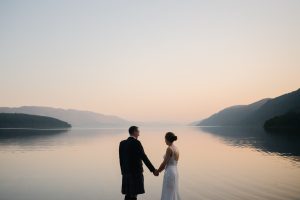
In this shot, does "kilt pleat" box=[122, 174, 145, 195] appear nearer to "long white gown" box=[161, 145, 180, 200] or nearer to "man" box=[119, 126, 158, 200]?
"man" box=[119, 126, 158, 200]

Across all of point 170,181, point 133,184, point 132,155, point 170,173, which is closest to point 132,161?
point 132,155

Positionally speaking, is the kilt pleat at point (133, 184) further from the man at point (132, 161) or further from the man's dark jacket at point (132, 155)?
the man's dark jacket at point (132, 155)

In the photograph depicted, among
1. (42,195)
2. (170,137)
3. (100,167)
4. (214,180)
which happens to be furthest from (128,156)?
(100,167)

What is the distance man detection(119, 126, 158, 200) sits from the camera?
12914 millimetres

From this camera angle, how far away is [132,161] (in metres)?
13.0

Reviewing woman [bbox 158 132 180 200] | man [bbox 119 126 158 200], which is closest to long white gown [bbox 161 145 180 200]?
woman [bbox 158 132 180 200]

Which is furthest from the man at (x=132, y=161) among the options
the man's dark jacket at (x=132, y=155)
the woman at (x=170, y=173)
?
the woman at (x=170, y=173)

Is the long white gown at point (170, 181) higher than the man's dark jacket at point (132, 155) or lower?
lower

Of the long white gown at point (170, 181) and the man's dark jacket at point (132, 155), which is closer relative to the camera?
the man's dark jacket at point (132, 155)

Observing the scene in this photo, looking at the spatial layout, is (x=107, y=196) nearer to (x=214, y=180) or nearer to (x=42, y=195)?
(x=42, y=195)

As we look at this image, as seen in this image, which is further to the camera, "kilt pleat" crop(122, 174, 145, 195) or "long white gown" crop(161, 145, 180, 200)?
"long white gown" crop(161, 145, 180, 200)

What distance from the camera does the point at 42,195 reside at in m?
23.1

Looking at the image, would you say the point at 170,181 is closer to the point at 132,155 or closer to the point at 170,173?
the point at 170,173

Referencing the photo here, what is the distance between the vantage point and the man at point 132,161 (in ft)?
42.4
